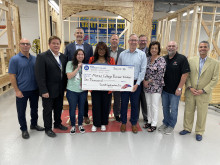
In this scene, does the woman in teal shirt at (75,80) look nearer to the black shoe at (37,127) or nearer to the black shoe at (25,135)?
the black shoe at (37,127)

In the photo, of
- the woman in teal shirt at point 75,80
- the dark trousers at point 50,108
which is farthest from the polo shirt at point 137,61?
the dark trousers at point 50,108

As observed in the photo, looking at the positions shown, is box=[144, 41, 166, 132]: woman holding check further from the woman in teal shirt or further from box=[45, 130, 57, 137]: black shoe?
box=[45, 130, 57, 137]: black shoe

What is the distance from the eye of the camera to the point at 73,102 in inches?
114

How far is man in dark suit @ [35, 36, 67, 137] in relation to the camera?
8.46 ft

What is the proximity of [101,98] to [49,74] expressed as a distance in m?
1.05

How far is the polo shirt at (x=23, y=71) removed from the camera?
2.56 m

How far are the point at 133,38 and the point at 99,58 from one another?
2.37ft

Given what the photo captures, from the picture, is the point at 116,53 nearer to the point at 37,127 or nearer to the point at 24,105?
the point at 24,105

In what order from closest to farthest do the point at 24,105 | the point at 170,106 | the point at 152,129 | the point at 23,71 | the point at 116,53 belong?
the point at 23,71, the point at 24,105, the point at 170,106, the point at 152,129, the point at 116,53

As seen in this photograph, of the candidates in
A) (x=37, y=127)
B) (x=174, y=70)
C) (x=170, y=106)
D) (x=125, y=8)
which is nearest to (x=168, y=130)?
(x=170, y=106)

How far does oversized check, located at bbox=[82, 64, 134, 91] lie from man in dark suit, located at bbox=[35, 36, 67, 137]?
438 millimetres

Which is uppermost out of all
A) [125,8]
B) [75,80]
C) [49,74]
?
[125,8]

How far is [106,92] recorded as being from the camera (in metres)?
2.95

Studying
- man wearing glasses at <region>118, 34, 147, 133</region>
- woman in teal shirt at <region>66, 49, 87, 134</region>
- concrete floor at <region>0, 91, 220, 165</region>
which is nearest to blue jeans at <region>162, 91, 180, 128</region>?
concrete floor at <region>0, 91, 220, 165</region>
